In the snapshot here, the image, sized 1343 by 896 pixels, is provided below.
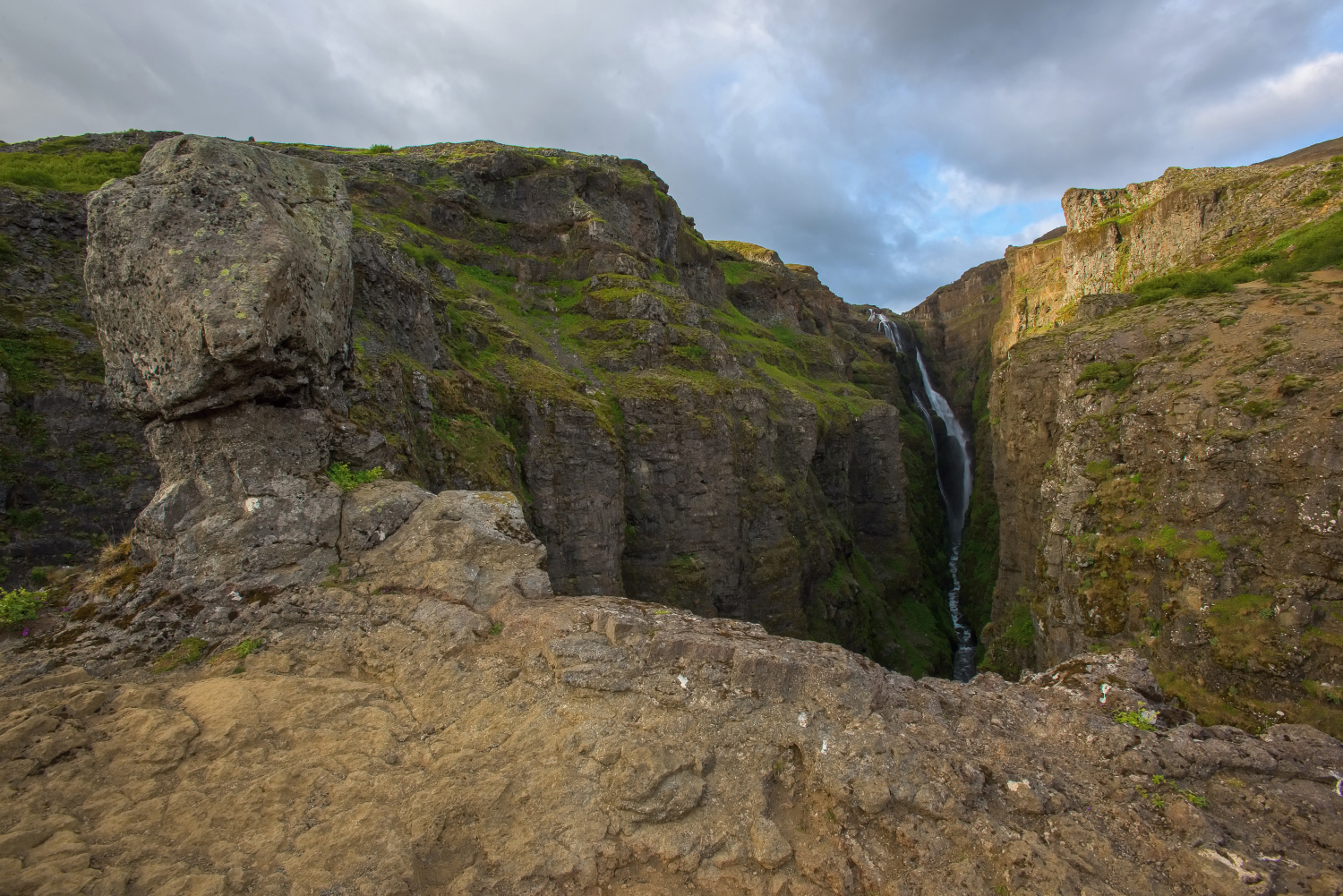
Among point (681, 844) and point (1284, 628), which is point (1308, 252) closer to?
point (1284, 628)

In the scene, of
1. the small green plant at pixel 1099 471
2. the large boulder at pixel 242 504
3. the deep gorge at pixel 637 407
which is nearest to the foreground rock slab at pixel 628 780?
the large boulder at pixel 242 504

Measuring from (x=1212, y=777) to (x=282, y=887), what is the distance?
24.0ft

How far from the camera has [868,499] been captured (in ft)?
135

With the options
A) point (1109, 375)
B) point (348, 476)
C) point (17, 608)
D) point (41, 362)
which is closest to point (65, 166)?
point (41, 362)

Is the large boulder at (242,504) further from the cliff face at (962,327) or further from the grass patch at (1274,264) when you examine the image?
the cliff face at (962,327)

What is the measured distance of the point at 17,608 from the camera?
20.7 ft

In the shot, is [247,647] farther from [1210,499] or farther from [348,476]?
[1210,499]

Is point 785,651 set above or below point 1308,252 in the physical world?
below

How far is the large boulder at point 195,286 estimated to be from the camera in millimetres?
7332

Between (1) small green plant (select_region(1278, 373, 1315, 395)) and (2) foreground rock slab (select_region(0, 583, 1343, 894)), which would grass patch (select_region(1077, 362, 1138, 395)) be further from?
(2) foreground rock slab (select_region(0, 583, 1343, 894))

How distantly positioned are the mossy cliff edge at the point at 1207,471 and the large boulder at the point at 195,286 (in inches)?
609

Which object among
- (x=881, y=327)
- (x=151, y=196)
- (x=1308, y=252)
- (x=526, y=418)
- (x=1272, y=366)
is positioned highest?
(x=881, y=327)

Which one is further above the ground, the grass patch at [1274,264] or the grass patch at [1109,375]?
the grass patch at [1274,264]

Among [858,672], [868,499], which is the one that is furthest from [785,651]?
[868,499]
